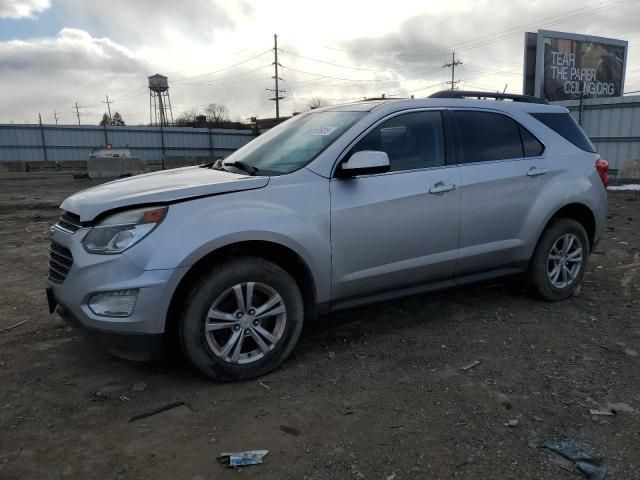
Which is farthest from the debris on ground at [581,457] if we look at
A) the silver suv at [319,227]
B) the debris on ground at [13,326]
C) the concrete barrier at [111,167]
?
the concrete barrier at [111,167]

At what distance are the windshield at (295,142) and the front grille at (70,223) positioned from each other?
1.22 m

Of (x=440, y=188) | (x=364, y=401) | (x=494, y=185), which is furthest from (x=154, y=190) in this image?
(x=494, y=185)

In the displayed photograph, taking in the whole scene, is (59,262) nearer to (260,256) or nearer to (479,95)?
(260,256)

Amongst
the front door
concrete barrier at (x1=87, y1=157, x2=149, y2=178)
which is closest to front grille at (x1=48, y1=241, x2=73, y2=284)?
the front door

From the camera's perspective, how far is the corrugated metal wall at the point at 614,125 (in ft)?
60.8

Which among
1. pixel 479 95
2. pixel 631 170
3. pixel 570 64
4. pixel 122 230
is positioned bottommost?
pixel 631 170

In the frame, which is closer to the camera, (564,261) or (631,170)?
(564,261)

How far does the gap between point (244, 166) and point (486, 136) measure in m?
2.06

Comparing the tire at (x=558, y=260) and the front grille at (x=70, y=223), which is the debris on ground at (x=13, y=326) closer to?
the front grille at (x=70, y=223)

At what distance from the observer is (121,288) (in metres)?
2.92

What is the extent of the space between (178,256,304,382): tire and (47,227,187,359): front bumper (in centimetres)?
17

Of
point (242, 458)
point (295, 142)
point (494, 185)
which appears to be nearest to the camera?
point (242, 458)

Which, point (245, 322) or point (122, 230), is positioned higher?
point (122, 230)

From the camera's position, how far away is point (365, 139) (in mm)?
3730
